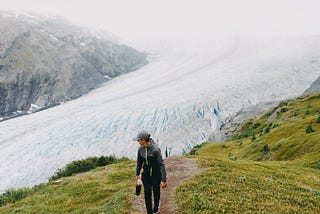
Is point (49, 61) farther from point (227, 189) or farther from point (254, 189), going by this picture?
point (254, 189)

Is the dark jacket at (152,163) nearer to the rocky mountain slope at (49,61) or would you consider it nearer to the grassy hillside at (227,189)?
the grassy hillside at (227,189)

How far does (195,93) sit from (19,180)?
41.8 metres

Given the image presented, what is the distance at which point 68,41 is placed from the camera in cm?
15188

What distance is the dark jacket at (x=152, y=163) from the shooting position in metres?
12.2

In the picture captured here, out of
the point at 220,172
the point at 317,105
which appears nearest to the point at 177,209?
the point at 220,172

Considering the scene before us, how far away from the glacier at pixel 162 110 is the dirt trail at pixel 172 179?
43.1m

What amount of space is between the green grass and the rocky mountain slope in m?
108

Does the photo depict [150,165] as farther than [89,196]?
No

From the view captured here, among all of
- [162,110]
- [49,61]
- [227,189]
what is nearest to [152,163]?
[227,189]

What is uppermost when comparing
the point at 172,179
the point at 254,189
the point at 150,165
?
the point at 150,165

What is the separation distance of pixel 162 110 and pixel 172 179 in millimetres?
57789

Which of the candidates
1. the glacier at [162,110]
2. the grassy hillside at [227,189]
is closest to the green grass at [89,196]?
the grassy hillside at [227,189]

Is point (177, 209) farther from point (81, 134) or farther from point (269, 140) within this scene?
point (81, 134)

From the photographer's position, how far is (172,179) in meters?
18.0
